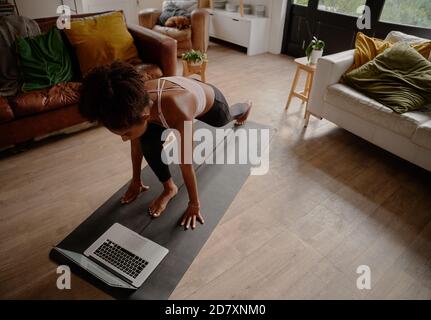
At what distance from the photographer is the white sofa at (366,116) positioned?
190 centimetres

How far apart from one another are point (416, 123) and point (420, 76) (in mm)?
415

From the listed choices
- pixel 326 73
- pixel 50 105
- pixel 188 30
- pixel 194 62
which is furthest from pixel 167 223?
pixel 188 30

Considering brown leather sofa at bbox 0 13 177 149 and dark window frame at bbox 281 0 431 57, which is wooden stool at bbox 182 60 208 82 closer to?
brown leather sofa at bbox 0 13 177 149

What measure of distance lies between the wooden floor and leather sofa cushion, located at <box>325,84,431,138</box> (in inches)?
12.3

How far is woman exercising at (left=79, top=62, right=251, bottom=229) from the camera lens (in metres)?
1.09

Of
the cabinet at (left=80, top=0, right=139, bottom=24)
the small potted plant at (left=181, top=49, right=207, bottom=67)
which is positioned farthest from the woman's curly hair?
the cabinet at (left=80, top=0, right=139, bottom=24)

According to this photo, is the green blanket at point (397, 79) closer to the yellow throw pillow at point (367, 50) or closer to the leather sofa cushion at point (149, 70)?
the yellow throw pillow at point (367, 50)

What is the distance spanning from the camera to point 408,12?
2975 mm

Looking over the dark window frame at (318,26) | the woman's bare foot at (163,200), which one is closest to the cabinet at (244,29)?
the dark window frame at (318,26)

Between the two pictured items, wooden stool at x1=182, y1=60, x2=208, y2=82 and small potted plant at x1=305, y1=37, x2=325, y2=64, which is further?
wooden stool at x1=182, y1=60, x2=208, y2=82

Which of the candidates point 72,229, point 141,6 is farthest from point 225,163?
point 141,6

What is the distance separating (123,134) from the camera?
1.24 m

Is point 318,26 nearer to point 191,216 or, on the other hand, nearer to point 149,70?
point 149,70

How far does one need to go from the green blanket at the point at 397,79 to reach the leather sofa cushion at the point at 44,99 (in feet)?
6.85
